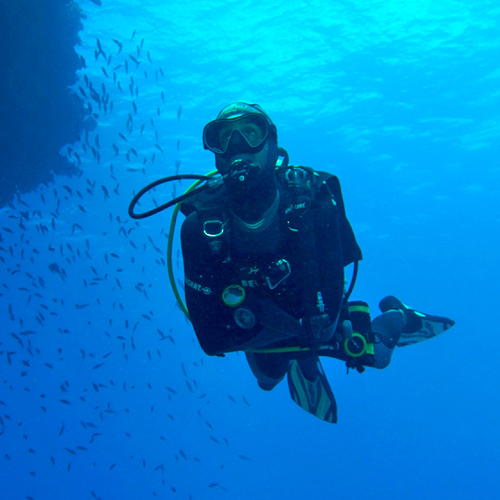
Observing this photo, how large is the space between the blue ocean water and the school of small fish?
0.85 ft

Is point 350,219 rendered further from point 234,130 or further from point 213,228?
point 213,228

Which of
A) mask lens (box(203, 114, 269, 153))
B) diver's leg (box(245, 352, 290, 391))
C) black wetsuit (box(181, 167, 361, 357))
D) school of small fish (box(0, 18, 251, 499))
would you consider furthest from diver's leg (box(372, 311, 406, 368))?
school of small fish (box(0, 18, 251, 499))

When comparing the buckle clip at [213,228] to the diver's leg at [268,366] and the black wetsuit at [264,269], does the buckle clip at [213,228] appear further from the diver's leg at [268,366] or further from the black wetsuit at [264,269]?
the diver's leg at [268,366]

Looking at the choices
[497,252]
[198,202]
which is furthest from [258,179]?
[497,252]

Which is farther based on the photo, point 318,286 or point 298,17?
point 298,17

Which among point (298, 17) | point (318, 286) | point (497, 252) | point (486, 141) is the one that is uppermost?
point (497, 252)

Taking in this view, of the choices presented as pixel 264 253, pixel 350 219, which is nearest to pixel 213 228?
pixel 264 253

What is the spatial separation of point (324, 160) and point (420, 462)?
81742mm

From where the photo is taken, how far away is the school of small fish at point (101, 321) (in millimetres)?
20703

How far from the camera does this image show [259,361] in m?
4.61

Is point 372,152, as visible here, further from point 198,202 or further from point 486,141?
point 198,202

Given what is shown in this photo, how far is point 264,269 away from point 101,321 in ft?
167

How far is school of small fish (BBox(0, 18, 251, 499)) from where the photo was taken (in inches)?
815

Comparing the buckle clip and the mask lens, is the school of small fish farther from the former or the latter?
the buckle clip
